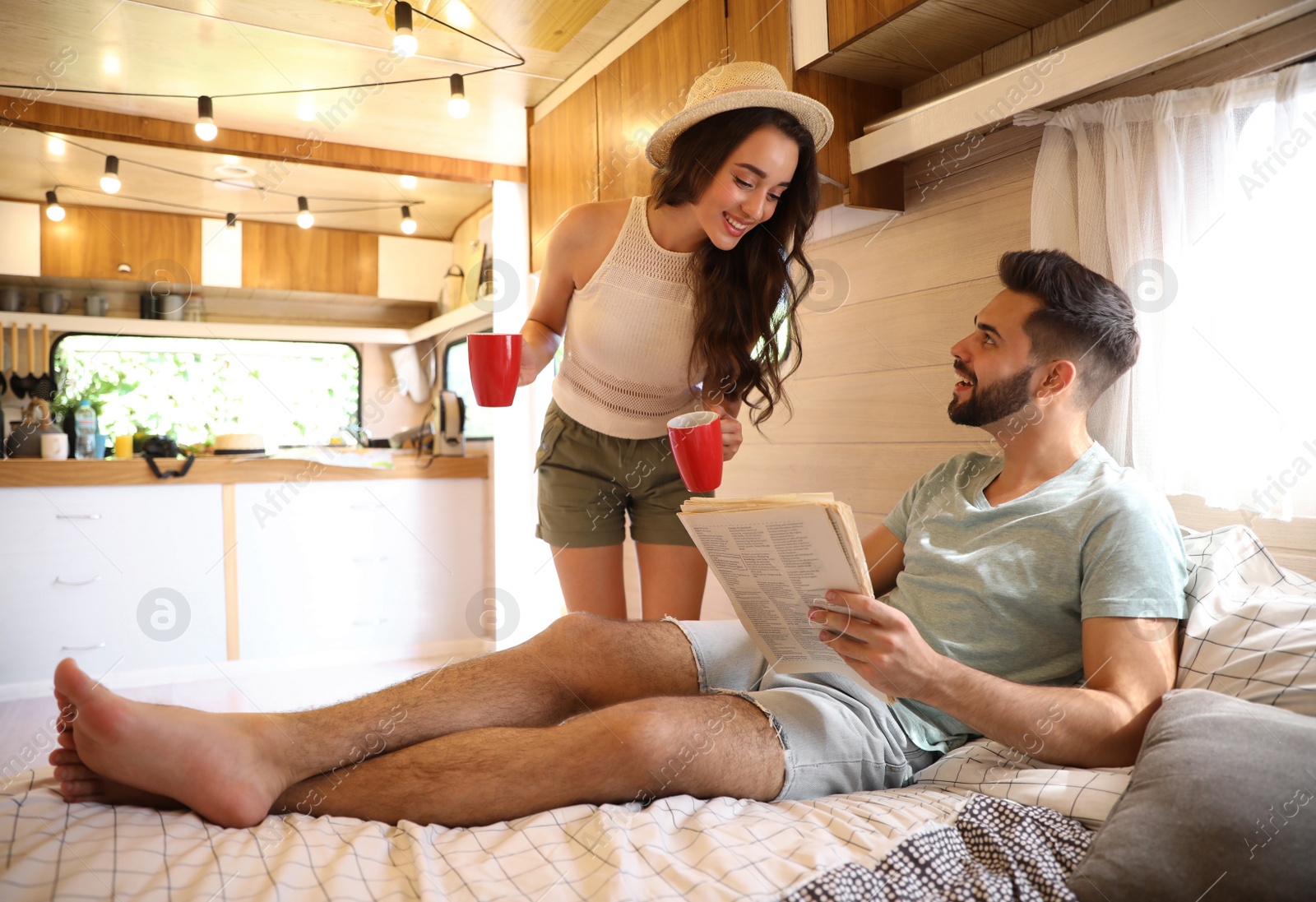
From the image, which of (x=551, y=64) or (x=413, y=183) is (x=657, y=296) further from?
(x=413, y=183)

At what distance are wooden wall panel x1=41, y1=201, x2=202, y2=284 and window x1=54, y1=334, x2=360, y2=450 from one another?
422 millimetres

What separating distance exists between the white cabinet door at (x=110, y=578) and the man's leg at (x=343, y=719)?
8.06ft

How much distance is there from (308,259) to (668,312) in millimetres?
4197

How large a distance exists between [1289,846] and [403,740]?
3.05 ft

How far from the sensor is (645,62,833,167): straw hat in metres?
1.56

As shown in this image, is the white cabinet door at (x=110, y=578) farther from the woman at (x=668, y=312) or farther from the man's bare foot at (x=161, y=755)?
the man's bare foot at (x=161, y=755)

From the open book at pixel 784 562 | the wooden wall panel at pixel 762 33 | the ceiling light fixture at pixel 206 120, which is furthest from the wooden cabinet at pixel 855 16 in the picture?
the ceiling light fixture at pixel 206 120

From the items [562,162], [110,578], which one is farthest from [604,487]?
[110,578]

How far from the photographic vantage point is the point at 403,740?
109 centimetres

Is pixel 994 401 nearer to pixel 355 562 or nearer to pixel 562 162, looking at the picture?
pixel 562 162

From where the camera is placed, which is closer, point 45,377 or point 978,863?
point 978,863

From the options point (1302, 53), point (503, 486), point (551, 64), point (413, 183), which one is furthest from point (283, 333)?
point (1302, 53)

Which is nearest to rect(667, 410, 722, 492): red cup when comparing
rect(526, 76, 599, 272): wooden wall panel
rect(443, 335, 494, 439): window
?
rect(526, 76, 599, 272): wooden wall panel

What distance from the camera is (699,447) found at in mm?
1322
